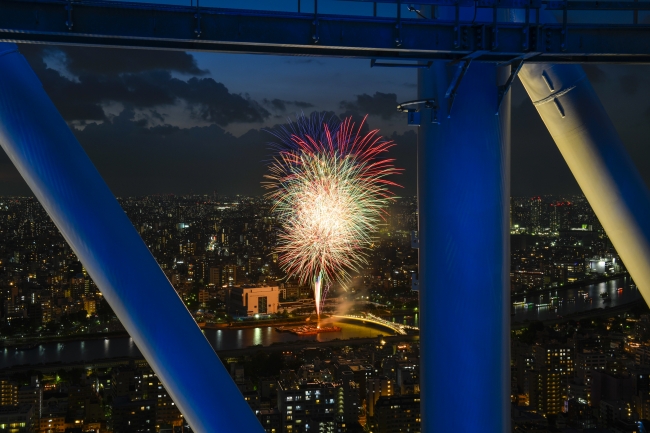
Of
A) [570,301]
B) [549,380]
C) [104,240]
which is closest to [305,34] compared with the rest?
[104,240]

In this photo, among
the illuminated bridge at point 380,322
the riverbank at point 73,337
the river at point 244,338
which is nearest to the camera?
the river at point 244,338

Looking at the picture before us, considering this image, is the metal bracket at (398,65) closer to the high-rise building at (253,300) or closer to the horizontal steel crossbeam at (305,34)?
the horizontal steel crossbeam at (305,34)

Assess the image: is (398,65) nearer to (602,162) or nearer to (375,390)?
(602,162)

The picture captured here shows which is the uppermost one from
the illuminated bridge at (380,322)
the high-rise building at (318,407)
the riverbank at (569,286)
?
the riverbank at (569,286)

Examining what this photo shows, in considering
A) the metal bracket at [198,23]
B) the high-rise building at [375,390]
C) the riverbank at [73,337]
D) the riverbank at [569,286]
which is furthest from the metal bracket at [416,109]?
the riverbank at [569,286]

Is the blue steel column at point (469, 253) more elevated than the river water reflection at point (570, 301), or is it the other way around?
the blue steel column at point (469, 253)

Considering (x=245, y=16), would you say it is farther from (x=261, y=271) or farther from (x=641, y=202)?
(x=261, y=271)

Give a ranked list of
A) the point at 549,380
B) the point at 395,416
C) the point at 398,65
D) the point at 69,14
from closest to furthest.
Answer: the point at 69,14, the point at 398,65, the point at 395,416, the point at 549,380
